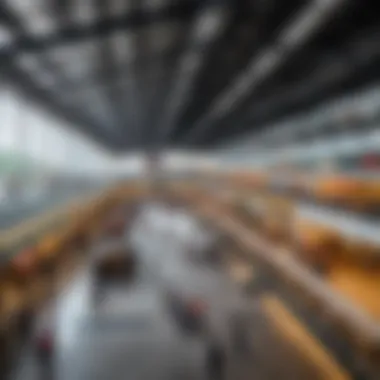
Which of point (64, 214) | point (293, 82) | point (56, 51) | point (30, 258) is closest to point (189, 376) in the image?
point (30, 258)

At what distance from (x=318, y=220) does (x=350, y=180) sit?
949mm

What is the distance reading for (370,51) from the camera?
1230 cm

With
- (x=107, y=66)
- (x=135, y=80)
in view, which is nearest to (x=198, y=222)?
(x=135, y=80)

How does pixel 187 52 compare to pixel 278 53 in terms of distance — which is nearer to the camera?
pixel 278 53

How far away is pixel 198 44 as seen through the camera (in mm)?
13000

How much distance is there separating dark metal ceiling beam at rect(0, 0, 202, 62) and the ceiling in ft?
0.07

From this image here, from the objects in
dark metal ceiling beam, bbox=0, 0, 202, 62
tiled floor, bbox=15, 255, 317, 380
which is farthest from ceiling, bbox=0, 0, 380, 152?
tiled floor, bbox=15, 255, 317, 380

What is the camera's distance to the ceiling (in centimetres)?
944

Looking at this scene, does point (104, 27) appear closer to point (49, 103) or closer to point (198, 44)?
point (198, 44)

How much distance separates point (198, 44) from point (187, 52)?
0.97 m

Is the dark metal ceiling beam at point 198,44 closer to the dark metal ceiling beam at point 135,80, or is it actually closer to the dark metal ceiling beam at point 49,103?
the dark metal ceiling beam at point 135,80

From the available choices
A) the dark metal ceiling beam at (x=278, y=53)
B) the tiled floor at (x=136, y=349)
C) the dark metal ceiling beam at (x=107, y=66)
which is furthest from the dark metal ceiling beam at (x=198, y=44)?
the tiled floor at (x=136, y=349)

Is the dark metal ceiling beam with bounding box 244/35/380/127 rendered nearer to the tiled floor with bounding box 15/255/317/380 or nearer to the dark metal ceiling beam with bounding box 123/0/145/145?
the dark metal ceiling beam with bounding box 123/0/145/145

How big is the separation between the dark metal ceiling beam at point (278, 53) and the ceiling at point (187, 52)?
1.1 inches
